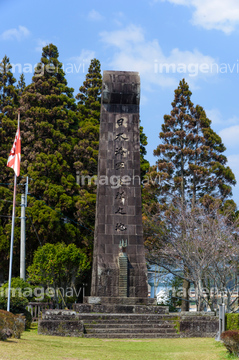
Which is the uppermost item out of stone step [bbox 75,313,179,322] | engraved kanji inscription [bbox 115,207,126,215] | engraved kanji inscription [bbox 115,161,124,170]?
engraved kanji inscription [bbox 115,161,124,170]

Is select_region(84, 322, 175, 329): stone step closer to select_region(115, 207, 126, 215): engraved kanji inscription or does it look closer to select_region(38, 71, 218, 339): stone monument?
select_region(38, 71, 218, 339): stone monument

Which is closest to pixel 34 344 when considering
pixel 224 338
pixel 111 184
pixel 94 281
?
pixel 224 338

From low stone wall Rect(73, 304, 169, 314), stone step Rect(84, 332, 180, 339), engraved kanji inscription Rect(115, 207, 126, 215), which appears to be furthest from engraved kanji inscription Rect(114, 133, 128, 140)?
stone step Rect(84, 332, 180, 339)

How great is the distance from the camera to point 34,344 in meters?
10.8

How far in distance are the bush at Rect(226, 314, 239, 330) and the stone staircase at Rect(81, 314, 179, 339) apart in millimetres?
2197

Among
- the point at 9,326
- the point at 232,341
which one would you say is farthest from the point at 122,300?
the point at 232,341

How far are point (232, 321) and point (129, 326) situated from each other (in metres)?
3.74

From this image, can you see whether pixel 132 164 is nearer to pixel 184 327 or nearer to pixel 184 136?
pixel 184 327

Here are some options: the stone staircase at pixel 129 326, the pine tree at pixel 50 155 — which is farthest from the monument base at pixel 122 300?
the pine tree at pixel 50 155

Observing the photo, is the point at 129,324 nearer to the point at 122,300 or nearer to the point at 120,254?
the point at 122,300

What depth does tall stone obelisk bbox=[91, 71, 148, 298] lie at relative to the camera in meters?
19.4

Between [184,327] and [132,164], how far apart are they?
7476mm

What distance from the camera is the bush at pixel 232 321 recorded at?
14109 millimetres

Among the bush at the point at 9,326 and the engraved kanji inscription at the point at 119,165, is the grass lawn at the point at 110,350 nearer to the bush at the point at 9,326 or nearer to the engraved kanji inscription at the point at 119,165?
the bush at the point at 9,326
